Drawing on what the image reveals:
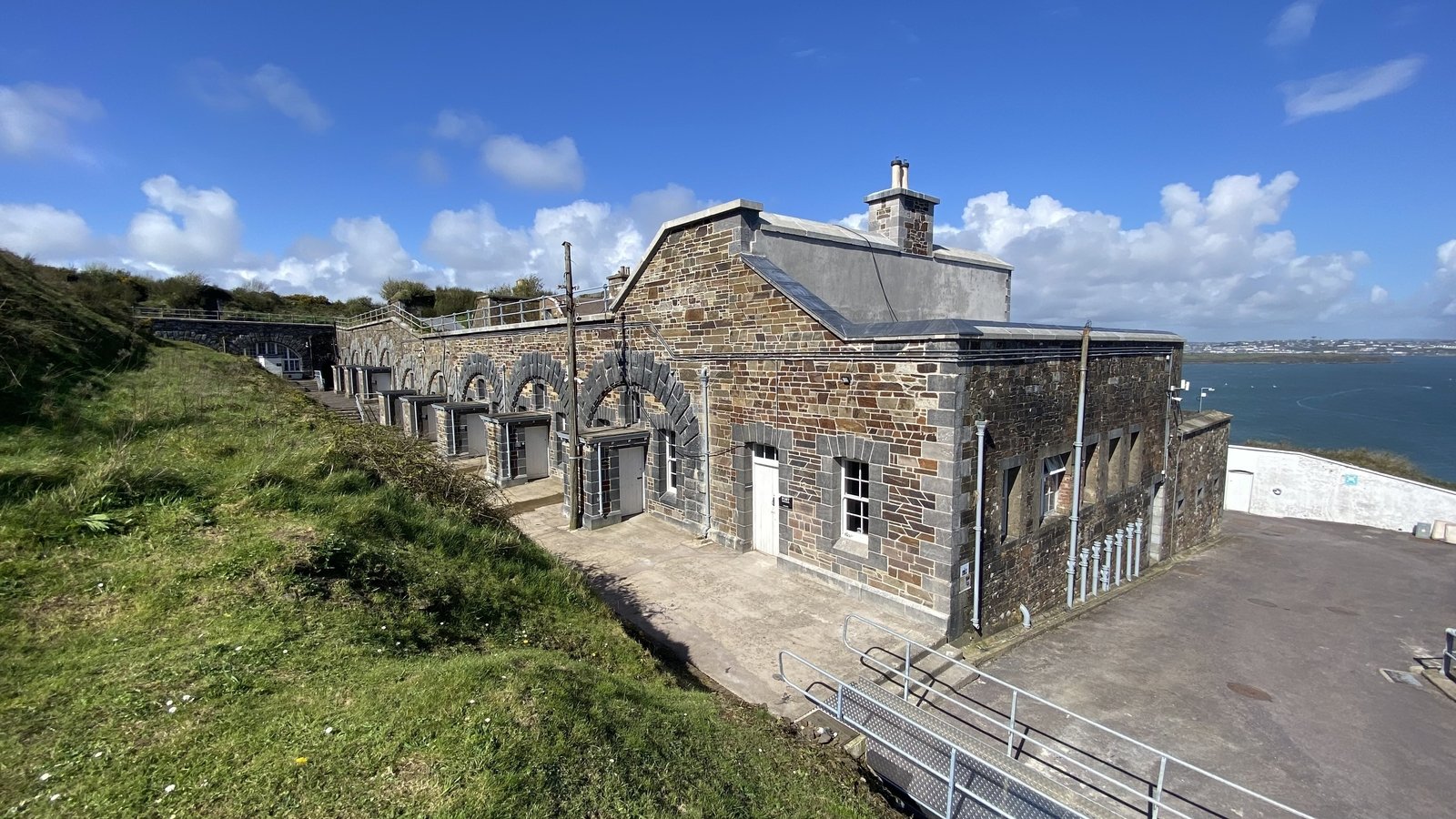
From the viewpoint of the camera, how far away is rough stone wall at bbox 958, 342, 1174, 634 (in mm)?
9062

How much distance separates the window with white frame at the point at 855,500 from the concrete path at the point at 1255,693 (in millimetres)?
2688

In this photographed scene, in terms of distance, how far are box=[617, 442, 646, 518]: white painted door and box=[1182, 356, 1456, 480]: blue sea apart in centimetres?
Result: 1429

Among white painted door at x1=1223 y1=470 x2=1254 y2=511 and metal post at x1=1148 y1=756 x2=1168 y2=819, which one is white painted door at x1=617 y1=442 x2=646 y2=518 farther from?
white painted door at x1=1223 y1=470 x2=1254 y2=511

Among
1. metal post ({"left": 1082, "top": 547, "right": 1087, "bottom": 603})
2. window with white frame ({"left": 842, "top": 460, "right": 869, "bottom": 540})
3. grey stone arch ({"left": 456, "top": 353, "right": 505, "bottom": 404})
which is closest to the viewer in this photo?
window with white frame ({"left": 842, "top": 460, "right": 869, "bottom": 540})

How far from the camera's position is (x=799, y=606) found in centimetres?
950

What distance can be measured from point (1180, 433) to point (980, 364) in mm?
9260

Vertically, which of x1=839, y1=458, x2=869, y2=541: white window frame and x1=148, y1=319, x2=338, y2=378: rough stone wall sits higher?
x1=148, y1=319, x2=338, y2=378: rough stone wall

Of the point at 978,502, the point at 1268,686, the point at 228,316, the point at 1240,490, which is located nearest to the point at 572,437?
the point at 978,502

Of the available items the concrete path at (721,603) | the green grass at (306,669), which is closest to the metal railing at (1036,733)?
the concrete path at (721,603)

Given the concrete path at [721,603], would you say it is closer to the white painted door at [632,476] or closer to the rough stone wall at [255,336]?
the white painted door at [632,476]

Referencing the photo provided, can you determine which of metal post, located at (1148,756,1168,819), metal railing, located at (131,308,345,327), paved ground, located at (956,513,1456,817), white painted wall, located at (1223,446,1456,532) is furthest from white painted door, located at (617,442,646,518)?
metal railing, located at (131,308,345,327)

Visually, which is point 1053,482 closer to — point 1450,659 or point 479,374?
point 1450,659

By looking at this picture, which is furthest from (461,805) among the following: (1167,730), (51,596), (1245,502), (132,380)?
(1245,502)

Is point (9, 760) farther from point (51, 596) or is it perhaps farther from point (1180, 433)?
point (1180, 433)
